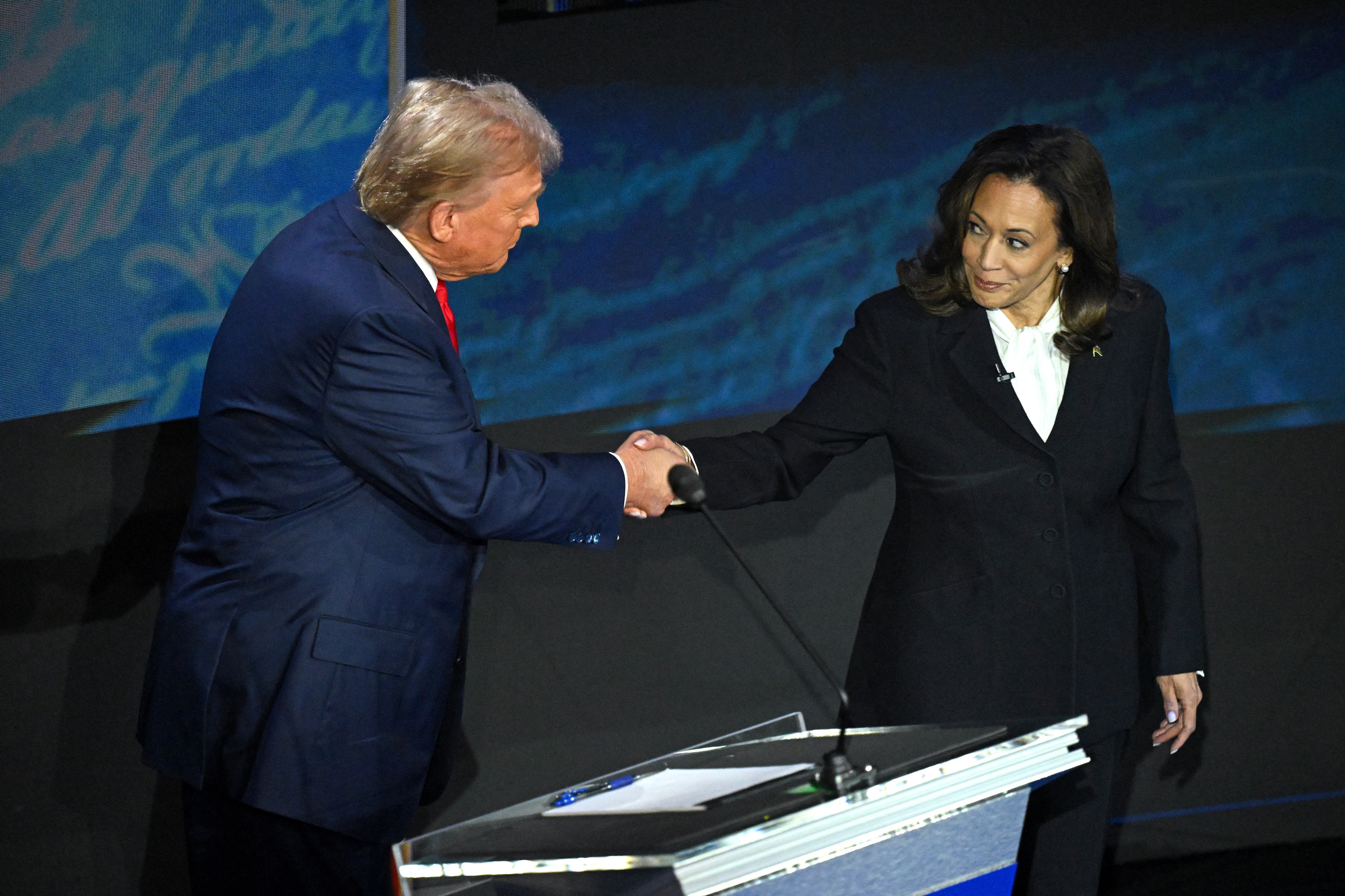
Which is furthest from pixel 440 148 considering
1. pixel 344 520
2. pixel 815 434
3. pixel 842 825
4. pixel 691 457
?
pixel 842 825

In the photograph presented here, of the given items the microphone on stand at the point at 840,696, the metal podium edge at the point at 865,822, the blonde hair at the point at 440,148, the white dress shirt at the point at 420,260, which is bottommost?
the metal podium edge at the point at 865,822

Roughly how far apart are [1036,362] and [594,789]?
1.09m

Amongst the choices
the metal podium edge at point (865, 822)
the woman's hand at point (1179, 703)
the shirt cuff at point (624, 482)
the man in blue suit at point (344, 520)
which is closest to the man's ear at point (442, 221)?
the man in blue suit at point (344, 520)

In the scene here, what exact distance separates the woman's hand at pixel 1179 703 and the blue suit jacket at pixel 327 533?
3.61 ft

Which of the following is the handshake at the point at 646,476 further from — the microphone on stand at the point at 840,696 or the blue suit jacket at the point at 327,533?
the microphone on stand at the point at 840,696

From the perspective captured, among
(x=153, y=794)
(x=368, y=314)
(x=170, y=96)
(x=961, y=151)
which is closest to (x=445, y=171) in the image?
(x=368, y=314)

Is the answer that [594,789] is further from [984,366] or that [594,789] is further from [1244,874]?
[1244,874]

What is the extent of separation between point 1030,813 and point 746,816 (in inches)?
48.7

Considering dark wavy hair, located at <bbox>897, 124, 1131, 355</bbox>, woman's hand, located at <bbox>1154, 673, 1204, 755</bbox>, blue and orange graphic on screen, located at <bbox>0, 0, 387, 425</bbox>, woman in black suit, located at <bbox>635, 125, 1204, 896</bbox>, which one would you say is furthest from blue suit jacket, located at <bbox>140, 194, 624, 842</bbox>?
woman's hand, located at <bbox>1154, 673, 1204, 755</bbox>

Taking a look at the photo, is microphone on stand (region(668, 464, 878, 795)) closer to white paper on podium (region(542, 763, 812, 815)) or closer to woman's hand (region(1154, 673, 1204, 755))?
white paper on podium (region(542, 763, 812, 815))

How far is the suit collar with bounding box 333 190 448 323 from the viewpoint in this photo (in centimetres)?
192

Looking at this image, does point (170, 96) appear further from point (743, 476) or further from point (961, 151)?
point (961, 151)

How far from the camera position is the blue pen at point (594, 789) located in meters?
1.46

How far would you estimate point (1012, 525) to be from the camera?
6.99 feet
